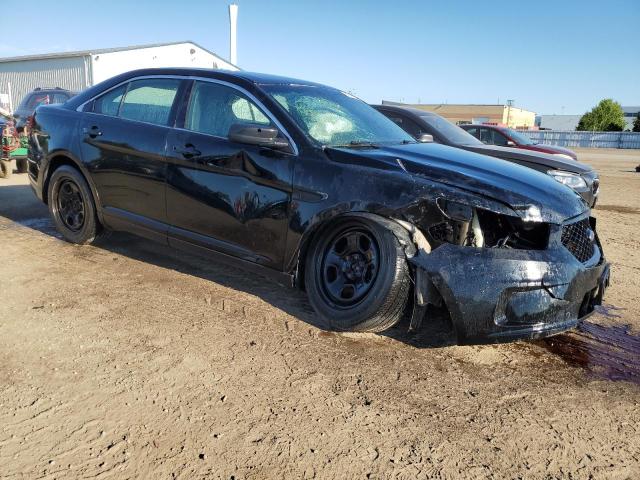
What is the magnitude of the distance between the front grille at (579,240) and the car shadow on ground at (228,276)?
920 mm

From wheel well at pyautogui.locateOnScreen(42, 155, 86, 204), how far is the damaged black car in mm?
221

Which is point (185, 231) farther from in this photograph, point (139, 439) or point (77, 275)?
point (139, 439)

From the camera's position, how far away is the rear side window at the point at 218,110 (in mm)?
3922

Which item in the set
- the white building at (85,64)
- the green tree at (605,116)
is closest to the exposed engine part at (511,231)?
the white building at (85,64)

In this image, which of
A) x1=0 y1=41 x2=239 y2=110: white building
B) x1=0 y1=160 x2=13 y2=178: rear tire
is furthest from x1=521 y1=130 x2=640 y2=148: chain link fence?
x1=0 y1=160 x2=13 y2=178: rear tire

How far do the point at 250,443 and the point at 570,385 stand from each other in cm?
181

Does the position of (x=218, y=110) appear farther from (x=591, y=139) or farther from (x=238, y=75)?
(x=591, y=139)

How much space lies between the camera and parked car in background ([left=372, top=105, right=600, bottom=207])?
7.49m

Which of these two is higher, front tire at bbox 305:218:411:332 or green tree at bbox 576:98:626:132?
green tree at bbox 576:98:626:132

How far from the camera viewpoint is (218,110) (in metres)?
4.07

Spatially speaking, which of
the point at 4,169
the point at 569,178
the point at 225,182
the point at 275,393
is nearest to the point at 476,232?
the point at 275,393

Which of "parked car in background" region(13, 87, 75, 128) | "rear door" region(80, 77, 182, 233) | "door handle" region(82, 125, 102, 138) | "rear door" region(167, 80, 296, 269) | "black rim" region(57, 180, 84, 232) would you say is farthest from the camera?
"parked car in background" region(13, 87, 75, 128)

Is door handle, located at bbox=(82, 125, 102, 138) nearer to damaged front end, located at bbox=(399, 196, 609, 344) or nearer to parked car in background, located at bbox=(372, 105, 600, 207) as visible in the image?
damaged front end, located at bbox=(399, 196, 609, 344)

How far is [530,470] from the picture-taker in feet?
7.11
